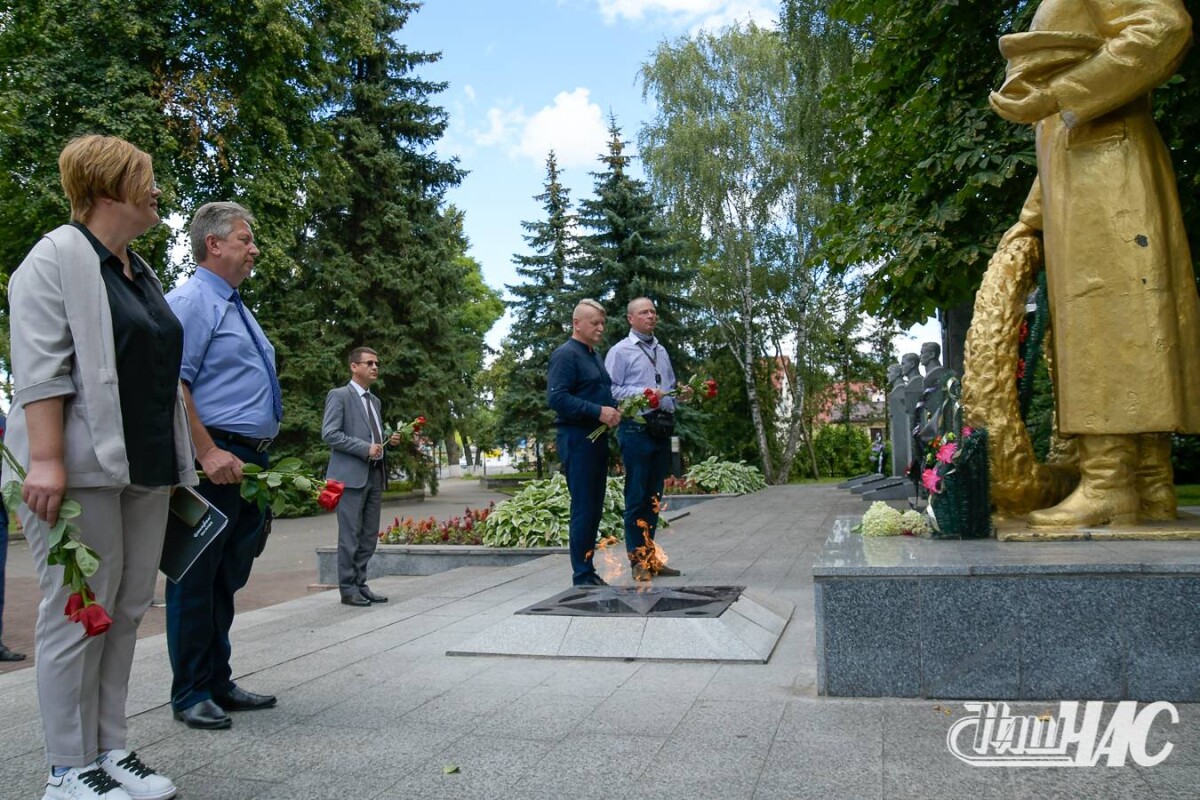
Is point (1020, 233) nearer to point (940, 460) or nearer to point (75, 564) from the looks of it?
point (940, 460)

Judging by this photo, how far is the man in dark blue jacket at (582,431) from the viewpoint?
685 cm

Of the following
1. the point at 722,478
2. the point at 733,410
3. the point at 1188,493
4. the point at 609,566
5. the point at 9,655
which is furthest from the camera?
the point at 733,410

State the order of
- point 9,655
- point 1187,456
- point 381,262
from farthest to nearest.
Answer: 1. point 381,262
2. point 1187,456
3. point 9,655

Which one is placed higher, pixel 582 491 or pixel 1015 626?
pixel 582 491

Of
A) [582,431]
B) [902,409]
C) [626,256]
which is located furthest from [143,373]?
[626,256]

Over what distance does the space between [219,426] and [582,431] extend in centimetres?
316

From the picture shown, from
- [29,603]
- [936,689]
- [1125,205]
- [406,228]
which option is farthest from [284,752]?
[406,228]

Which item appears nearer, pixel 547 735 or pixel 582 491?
pixel 547 735

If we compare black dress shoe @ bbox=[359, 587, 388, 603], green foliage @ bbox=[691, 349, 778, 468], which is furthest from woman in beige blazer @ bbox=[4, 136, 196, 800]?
green foliage @ bbox=[691, 349, 778, 468]

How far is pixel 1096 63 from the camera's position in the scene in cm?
462

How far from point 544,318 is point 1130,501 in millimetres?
27524

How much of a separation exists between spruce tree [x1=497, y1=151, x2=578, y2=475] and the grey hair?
2454 centimetres

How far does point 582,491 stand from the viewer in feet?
22.7

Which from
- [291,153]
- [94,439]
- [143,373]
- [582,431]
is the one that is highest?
[291,153]
